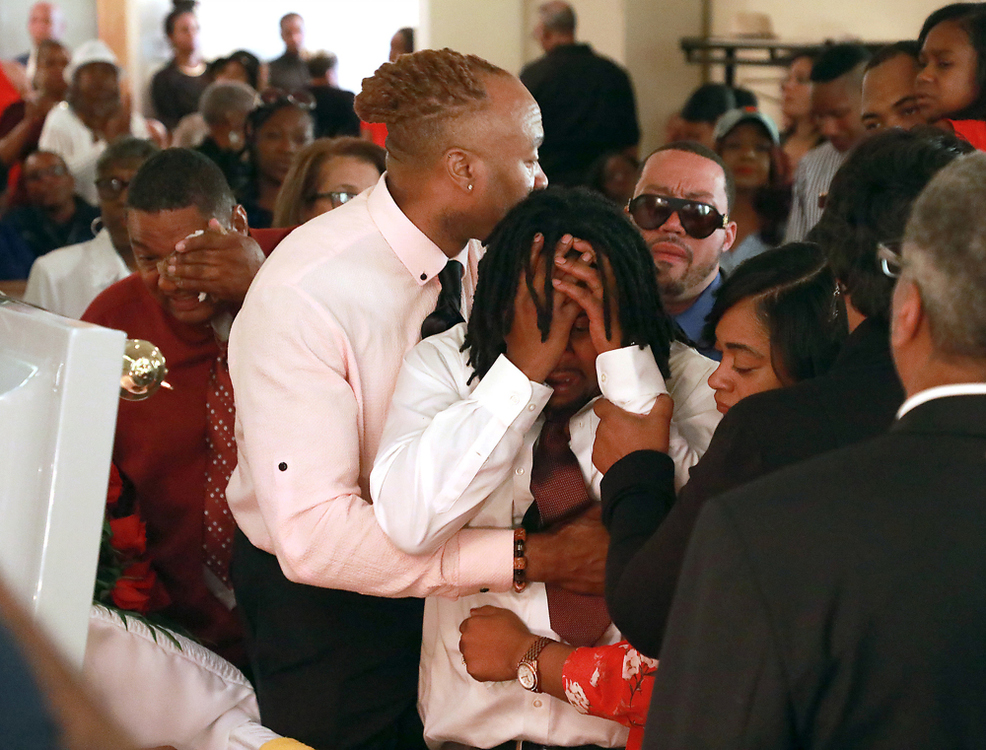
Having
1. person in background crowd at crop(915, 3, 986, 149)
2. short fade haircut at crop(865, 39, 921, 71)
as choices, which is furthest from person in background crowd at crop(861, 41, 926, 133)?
person in background crowd at crop(915, 3, 986, 149)

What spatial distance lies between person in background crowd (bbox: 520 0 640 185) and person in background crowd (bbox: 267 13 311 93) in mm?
2771

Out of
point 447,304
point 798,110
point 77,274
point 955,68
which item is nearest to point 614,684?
point 447,304

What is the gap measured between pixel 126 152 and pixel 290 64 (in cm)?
435

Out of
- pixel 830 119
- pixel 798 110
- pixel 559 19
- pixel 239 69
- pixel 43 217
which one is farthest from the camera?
pixel 239 69

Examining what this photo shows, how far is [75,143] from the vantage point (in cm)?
507

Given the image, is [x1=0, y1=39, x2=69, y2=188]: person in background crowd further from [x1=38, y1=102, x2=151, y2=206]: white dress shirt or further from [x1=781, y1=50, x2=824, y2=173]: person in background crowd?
[x1=781, y1=50, x2=824, y2=173]: person in background crowd

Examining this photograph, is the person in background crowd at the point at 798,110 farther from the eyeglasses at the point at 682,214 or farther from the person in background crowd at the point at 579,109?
the eyeglasses at the point at 682,214

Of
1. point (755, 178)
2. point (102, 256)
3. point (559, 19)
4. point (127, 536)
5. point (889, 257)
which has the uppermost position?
point (559, 19)

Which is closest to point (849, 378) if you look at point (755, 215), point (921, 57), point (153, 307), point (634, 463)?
point (634, 463)

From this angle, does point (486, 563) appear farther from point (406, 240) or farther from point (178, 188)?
point (178, 188)

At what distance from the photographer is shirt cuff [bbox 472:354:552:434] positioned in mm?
1438

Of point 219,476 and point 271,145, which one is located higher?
point 271,145

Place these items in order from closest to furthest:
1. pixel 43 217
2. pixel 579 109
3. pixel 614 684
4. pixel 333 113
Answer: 1. pixel 614 684
2. pixel 43 217
3. pixel 579 109
4. pixel 333 113

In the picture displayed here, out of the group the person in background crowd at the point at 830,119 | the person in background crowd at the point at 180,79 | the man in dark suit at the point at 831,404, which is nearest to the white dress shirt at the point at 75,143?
the person in background crowd at the point at 180,79
